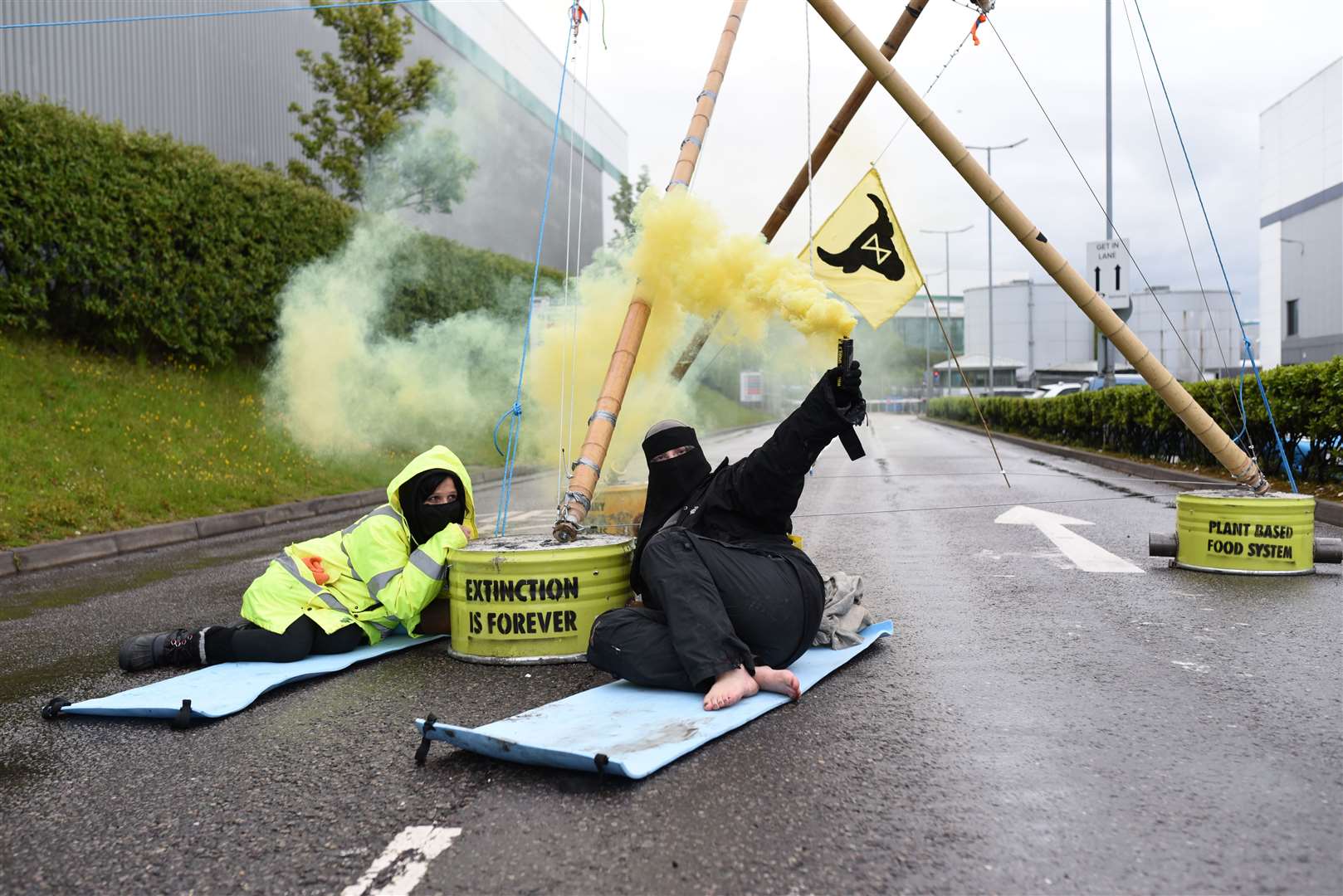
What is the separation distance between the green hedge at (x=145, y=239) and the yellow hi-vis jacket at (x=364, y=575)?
32.2ft

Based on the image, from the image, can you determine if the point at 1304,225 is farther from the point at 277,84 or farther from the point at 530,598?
the point at 530,598

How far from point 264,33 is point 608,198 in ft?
96.2

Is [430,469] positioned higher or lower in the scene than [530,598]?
higher

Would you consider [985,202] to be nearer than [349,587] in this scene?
No

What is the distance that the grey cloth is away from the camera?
4.82 meters

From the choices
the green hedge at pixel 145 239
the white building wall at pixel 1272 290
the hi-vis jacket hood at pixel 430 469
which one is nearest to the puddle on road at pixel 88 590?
the hi-vis jacket hood at pixel 430 469

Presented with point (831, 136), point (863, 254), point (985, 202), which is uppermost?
point (831, 136)

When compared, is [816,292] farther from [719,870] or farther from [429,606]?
[719,870]

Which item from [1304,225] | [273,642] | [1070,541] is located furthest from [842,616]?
[1304,225]

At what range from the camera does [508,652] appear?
15.6 feet

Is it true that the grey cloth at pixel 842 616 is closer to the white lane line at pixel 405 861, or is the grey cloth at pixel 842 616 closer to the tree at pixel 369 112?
the white lane line at pixel 405 861

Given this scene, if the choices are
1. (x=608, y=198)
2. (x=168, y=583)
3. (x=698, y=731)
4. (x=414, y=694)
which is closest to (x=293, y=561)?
(x=414, y=694)

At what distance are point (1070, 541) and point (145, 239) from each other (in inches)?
490

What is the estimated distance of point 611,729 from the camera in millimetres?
3572
